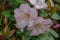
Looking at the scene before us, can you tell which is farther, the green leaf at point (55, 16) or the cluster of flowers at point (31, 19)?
the green leaf at point (55, 16)

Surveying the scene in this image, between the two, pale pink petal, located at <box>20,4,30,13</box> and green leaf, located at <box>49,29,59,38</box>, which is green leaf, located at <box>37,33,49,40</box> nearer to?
green leaf, located at <box>49,29,59,38</box>

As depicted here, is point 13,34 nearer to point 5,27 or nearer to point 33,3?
point 5,27

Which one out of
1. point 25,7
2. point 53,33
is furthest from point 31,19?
point 53,33

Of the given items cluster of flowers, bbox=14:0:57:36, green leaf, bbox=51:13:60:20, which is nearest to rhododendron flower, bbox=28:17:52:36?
cluster of flowers, bbox=14:0:57:36

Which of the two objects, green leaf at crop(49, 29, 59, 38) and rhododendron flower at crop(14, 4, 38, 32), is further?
green leaf at crop(49, 29, 59, 38)

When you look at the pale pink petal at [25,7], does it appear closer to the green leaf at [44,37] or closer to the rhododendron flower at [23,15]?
the rhododendron flower at [23,15]

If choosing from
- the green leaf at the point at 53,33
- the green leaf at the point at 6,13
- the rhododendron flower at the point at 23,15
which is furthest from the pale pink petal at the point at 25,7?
the green leaf at the point at 53,33

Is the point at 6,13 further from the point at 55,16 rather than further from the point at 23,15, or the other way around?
the point at 55,16
